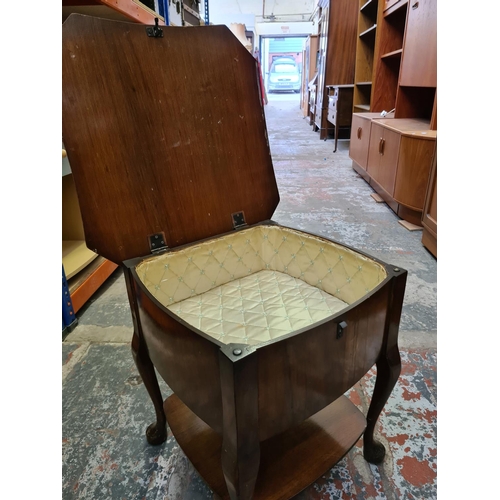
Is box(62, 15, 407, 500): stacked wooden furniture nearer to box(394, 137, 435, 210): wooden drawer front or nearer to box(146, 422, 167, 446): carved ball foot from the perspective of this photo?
box(146, 422, 167, 446): carved ball foot

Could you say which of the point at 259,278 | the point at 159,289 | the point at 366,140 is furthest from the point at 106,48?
the point at 366,140

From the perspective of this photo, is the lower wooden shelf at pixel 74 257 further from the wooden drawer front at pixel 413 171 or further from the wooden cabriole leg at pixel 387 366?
the wooden drawer front at pixel 413 171

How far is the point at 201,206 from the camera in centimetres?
87

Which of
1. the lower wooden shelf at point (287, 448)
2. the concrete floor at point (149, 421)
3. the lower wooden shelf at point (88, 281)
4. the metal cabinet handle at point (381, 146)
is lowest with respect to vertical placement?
the concrete floor at point (149, 421)

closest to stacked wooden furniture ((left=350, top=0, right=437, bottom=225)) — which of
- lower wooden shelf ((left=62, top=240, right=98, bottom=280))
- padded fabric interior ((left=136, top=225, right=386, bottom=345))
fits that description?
padded fabric interior ((left=136, top=225, right=386, bottom=345))

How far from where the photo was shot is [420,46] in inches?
92.6

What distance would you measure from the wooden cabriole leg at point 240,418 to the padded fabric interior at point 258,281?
0.24m

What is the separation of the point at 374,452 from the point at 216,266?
0.60 meters

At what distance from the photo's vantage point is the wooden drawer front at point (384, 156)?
239cm

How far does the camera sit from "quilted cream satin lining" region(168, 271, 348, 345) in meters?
0.77

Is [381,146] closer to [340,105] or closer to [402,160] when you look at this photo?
[402,160]

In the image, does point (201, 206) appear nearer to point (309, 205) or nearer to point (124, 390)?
point (124, 390)

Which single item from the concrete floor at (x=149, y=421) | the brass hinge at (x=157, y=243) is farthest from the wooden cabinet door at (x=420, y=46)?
the brass hinge at (x=157, y=243)

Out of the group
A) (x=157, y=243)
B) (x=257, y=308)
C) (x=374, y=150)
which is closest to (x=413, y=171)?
(x=374, y=150)
